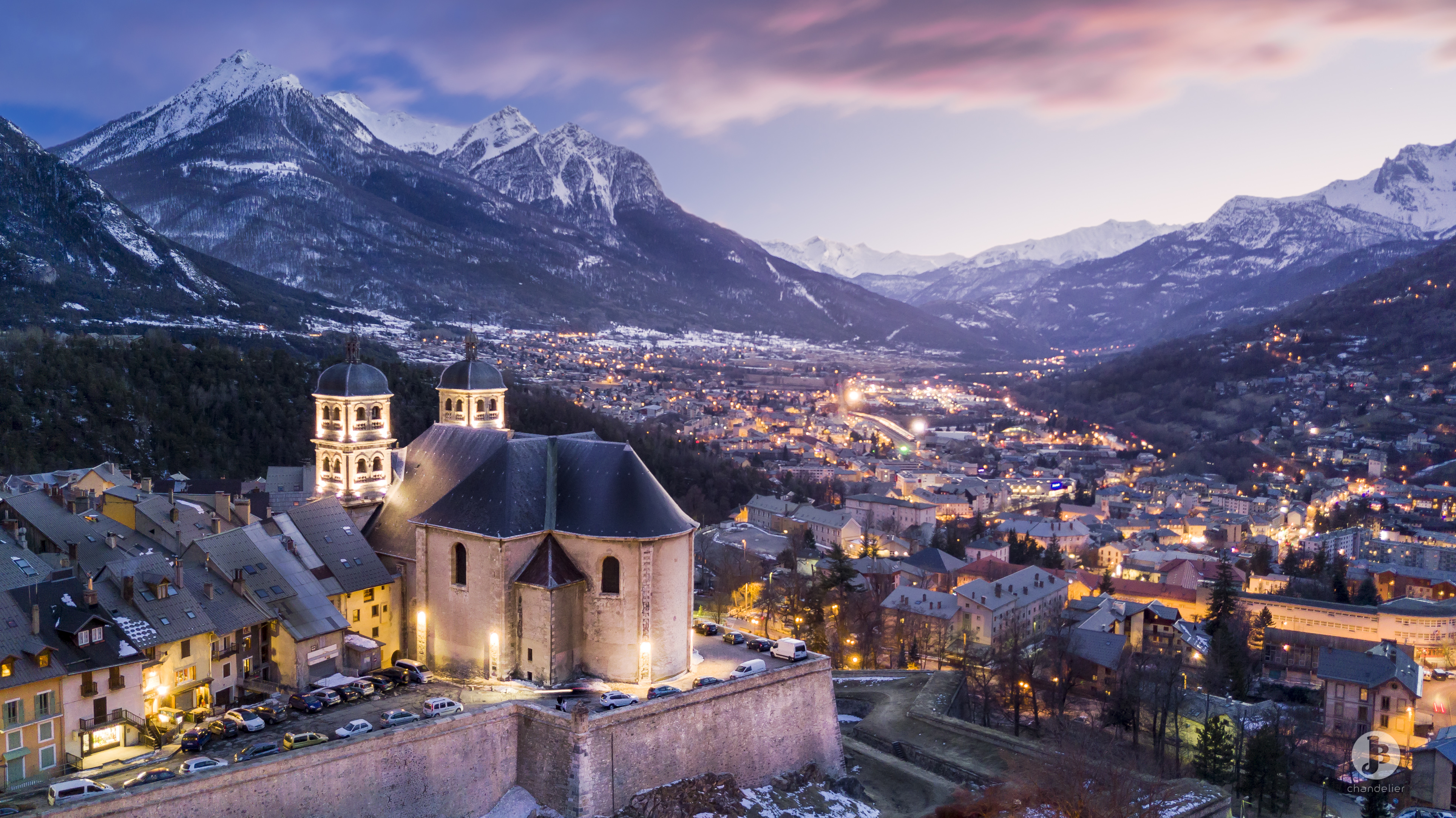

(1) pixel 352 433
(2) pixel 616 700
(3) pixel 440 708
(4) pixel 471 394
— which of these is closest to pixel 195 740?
(3) pixel 440 708

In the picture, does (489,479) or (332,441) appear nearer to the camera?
(489,479)

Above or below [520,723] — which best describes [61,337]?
above

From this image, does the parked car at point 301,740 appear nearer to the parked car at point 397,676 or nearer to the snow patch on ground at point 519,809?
the snow patch on ground at point 519,809

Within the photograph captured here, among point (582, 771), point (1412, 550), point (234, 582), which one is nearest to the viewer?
point (582, 771)

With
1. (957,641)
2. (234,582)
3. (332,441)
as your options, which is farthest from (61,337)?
(957,641)

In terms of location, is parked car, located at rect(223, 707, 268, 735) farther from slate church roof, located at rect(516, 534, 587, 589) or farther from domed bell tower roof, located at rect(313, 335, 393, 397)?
domed bell tower roof, located at rect(313, 335, 393, 397)

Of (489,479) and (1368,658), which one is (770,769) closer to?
(489,479)
